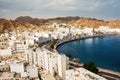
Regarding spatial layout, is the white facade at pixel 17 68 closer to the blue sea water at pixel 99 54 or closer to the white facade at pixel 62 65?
the white facade at pixel 62 65

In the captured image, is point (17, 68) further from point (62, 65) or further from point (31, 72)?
point (62, 65)

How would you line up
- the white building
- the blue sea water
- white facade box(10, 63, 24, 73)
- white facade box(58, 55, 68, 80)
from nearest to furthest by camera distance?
white facade box(58, 55, 68, 80) → the white building → white facade box(10, 63, 24, 73) → the blue sea water

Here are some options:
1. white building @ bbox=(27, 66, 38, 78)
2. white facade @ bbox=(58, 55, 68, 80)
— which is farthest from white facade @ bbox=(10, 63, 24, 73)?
white facade @ bbox=(58, 55, 68, 80)

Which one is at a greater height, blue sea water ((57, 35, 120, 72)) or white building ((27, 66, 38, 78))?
white building ((27, 66, 38, 78))

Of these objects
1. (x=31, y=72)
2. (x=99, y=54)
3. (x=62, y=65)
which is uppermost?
(x=62, y=65)

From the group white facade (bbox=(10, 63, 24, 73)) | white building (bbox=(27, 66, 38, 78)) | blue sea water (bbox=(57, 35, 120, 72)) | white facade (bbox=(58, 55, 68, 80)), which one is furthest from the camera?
blue sea water (bbox=(57, 35, 120, 72))

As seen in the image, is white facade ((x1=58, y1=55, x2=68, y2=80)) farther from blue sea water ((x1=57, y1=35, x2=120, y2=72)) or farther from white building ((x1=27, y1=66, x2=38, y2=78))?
blue sea water ((x1=57, y1=35, x2=120, y2=72))

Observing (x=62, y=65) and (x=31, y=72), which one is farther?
(x=31, y=72)

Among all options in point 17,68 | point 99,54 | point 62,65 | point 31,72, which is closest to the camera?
point 62,65

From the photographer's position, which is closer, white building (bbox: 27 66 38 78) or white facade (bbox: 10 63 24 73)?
white building (bbox: 27 66 38 78)

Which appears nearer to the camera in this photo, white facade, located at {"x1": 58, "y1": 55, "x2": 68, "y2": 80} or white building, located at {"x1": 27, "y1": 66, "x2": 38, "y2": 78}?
white facade, located at {"x1": 58, "y1": 55, "x2": 68, "y2": 80}

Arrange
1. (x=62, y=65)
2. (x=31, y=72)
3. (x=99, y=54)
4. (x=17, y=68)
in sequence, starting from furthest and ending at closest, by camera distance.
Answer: (x=99, y=54), (x=17, y=68), (x=31, y=72), (x=62, y=65)

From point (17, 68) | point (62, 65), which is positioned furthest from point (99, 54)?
point (17, 68)

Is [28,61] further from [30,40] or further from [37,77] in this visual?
[30,40]
